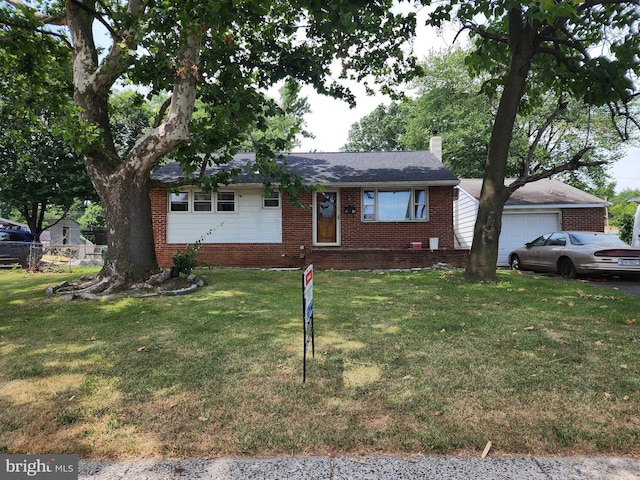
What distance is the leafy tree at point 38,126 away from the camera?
31.0 ft

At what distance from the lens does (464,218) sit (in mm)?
18047

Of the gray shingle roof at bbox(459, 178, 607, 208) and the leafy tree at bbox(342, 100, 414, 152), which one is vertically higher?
the leafy tree at bbox(342, 100, 414, 152)

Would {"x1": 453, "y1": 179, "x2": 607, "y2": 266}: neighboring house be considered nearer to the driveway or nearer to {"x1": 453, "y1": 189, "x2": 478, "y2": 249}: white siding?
{"x1": 453, "y1": 189, "x2": 478, "y2": 249}: white siding

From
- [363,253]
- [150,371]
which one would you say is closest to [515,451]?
[150,371]

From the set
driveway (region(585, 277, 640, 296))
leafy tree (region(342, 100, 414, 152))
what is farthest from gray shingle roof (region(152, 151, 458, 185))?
leafy tree (region(342, 100, 414, 152))

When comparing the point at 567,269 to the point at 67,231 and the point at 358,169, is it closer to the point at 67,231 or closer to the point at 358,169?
the point at 358,169

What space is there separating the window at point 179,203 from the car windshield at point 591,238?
12.8 meters

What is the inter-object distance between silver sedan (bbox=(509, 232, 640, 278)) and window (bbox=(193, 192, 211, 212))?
11366 millimetres

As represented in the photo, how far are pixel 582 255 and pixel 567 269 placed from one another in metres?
0.76

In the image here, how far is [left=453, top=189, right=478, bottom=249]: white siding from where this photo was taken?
16.8 m

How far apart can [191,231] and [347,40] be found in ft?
27.9

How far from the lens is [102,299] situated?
294 inches

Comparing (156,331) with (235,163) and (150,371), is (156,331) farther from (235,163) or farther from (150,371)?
(235,163)

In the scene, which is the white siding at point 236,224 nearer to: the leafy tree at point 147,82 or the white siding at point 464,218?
the leafy tree at point 147,82
